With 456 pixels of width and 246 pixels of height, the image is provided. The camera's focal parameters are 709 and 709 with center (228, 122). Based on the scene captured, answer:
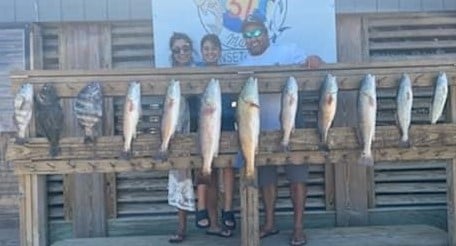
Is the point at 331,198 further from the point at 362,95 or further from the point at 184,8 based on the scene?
the point at 184,8

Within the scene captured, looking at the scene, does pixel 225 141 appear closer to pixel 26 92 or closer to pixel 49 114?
pixel 49 114

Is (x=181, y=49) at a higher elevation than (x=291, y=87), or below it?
higher

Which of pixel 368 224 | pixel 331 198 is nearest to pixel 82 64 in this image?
pixel 331 198

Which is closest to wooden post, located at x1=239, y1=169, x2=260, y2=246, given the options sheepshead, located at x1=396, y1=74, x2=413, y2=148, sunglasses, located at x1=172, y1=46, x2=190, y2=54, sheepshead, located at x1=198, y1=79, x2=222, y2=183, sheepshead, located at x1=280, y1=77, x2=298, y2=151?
sheepshead, located at x1=198, y1=79, x2=222, y2=183

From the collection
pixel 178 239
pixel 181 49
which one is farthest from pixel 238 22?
pixel 178 239

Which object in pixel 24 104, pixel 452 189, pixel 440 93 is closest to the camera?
pixel 24 104

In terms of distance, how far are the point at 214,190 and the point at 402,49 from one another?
207 centimetres

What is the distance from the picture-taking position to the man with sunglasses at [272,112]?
215 inches

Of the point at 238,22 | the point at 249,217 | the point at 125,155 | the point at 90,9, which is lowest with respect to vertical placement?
the point at 249,217

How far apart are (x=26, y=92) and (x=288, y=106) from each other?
1.84m

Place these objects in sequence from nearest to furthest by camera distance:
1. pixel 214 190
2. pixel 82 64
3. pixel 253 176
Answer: pixel 253 176 → pixel 214 190 → pixel 82 64

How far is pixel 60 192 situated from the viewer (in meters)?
6.18

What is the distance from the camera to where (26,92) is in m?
4.97

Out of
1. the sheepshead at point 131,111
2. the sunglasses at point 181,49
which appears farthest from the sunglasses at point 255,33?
the sheepshead at point 131,111
